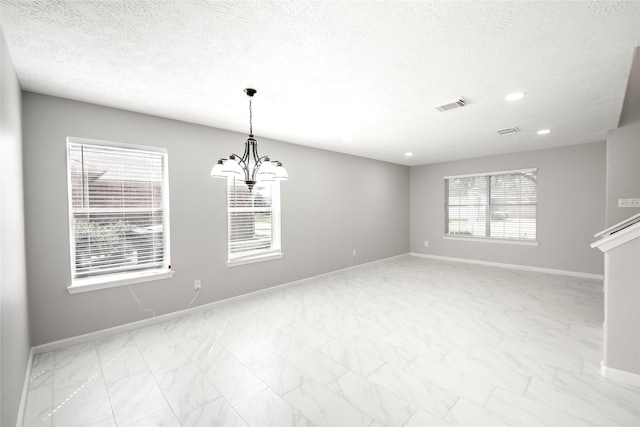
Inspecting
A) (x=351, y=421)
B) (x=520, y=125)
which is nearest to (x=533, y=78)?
(x=520, y=125)

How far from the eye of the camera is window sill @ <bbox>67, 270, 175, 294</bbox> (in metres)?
2.78

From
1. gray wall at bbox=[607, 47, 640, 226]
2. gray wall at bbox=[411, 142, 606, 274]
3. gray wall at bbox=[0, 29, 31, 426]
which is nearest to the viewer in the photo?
gray wall at bbox=[0, 29, 31, 426]

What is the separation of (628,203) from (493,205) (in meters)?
2.38

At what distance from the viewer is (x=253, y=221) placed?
427 cm

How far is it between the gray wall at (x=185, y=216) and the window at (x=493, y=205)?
7.43 feet

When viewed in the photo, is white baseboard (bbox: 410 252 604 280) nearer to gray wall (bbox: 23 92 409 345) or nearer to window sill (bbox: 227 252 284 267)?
gray wall (bbox: 23 92 409 345)

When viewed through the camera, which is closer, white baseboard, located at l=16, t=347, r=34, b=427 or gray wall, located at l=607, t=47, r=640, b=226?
white baseboard, located at l=16, t=347, r=34, b=427

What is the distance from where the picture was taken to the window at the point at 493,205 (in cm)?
570

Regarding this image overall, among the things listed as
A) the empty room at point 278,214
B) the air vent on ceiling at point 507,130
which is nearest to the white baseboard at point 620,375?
the empty room at point 278,214

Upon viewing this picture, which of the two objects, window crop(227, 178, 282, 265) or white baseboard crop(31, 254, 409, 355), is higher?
window crop(227, 178, 282, 265)

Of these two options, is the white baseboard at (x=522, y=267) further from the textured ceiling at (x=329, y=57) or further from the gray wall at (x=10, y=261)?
the gray wall at (x=10, y=261)

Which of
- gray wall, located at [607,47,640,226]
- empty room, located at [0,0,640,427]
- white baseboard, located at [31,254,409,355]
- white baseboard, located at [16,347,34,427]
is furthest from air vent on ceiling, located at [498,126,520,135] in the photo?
white baseboard, located at [16,347,34,427]

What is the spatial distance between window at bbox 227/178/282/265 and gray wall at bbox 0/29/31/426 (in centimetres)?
211

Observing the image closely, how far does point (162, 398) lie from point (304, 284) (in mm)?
3014
